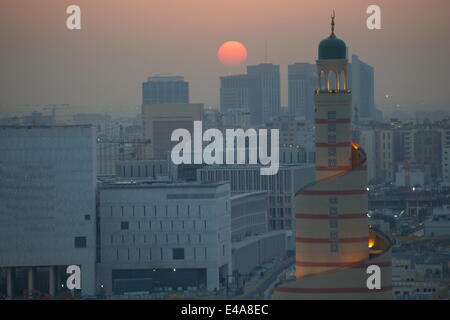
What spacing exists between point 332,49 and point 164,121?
82281mm

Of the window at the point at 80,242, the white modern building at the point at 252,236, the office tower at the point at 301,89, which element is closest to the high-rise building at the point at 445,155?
the office tower at the point at 301,89

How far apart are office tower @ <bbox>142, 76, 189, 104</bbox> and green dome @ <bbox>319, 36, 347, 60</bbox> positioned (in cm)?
9057

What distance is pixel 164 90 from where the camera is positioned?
12112 cm

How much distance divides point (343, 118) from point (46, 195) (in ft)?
80.1

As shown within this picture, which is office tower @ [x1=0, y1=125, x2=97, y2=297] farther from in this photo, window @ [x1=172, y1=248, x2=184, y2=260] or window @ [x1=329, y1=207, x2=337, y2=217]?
window @ [x1=329, y1=207, x2=337, y2=217]

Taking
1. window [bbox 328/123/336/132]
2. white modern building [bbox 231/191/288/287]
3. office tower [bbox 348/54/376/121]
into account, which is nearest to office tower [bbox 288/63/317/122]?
office tower [bbox 348/54/376/121]

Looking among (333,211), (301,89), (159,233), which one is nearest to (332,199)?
(333,211)

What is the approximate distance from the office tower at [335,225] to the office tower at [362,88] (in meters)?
50.8

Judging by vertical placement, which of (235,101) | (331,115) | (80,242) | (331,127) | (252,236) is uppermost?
(235,101)

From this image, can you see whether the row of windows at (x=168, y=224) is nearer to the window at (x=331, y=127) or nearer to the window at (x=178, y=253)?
the window at (x=178, y=253)

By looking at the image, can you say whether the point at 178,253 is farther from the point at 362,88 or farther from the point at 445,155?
the point at 362,88

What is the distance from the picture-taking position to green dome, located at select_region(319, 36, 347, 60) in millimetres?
27469

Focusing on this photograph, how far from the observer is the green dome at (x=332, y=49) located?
27.5 m
